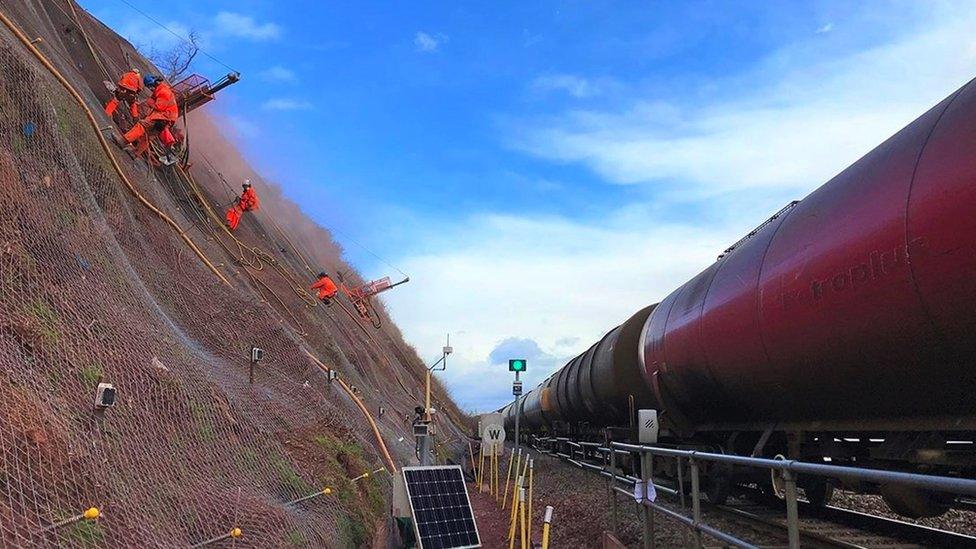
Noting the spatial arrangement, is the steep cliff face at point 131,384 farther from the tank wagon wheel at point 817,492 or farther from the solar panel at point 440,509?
the tank wagon wheel at point 817,492

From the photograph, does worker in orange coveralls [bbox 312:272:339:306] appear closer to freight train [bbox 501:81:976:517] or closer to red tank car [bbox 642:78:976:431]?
freight train [bbox 501:81:976:517]

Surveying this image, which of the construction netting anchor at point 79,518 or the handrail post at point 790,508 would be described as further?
the construction netting anchor at point 79,518

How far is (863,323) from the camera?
16.8ft

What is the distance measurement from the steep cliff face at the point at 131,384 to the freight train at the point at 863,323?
4.88 m

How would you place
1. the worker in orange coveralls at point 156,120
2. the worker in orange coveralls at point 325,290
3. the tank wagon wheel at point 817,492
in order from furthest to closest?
the worker in orange coveralls at point 325,290 < the worker in orange coveralls at point 156,120 < the tank wagon wheel at point 817,492

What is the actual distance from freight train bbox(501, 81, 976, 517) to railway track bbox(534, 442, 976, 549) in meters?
0.36

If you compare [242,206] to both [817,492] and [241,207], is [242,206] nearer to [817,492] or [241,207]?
[241,207]

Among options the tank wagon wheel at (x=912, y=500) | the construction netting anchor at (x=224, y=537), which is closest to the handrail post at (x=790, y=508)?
the tank wagon wheel at (x=912, y=500)

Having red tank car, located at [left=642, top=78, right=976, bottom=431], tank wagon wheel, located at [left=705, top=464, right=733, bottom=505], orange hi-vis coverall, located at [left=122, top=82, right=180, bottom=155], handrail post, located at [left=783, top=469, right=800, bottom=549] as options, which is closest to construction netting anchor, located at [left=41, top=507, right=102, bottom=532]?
handrail post, located at [left=783, top=469, right=800, bottom=549]

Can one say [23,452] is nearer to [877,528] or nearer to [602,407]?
[877,528]

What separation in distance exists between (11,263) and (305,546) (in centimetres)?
339

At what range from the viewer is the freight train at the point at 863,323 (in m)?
4.38

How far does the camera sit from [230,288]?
1186 cm

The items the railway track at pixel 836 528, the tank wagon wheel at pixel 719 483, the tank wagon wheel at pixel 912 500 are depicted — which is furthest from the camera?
the tank wagon wheel at pixel 719 483
